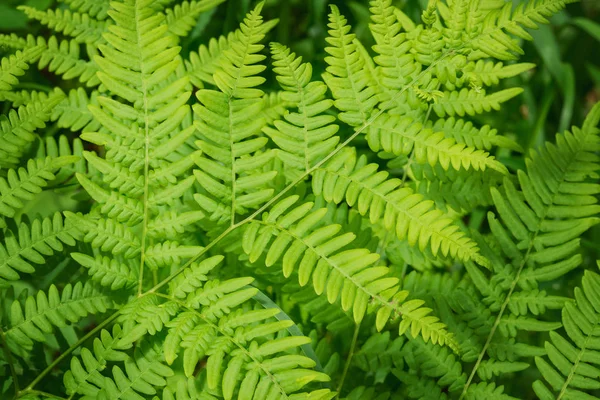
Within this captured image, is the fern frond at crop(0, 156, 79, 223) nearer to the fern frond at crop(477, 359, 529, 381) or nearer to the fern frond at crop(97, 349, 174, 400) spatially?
the fern frond at crop(97, 349, 174, 400)

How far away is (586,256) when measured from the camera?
233 centimetres

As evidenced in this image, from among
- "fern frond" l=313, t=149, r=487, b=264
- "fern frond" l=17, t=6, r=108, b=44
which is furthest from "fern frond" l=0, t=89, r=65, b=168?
"fern frond" l=313, t=149, r=487, b=264

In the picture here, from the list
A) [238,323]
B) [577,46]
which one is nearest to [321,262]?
[238,323]

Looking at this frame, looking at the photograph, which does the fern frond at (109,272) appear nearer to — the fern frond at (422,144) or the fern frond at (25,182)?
the fern frond at (25,182)

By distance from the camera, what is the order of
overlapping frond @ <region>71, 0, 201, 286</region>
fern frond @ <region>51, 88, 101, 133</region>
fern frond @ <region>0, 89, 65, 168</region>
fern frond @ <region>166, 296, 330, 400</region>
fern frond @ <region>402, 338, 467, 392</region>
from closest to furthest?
fern frond @ <region>166, 296, 330, 400</region> → overlapping frond @ <region>71, 0, 201, 286</region> → fern frond @ <region>0, 89, 65, 168</region> → fern frond @ <region>402, 338, 467, 392</region> → fern frond @ <region>51, 88, 101, 133</region>

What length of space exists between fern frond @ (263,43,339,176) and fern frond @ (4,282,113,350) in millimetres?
576

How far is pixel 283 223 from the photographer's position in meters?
1.23

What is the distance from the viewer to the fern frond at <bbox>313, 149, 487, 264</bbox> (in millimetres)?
1166

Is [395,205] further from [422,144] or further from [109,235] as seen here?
[109,235]

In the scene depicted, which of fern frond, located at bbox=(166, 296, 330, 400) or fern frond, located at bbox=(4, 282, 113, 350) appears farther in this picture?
fern frond, located at bbox=(4, 282, 113, 350)

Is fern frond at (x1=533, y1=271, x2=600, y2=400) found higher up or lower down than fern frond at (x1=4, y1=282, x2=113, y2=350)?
higher up

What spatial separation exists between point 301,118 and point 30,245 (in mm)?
706

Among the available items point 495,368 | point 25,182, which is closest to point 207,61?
point 25,182

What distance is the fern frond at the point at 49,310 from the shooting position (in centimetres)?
124
